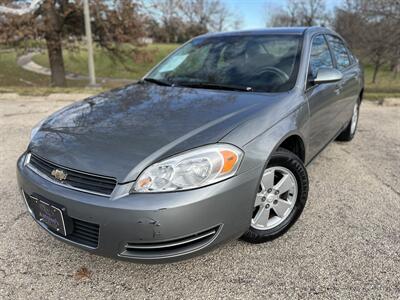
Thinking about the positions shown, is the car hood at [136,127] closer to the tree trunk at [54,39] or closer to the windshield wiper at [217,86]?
the windshield wiper at [217,86]

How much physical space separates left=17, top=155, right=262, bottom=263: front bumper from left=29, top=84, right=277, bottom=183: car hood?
17 centimetres

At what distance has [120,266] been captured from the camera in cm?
230

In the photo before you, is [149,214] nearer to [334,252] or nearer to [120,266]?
[120,266]

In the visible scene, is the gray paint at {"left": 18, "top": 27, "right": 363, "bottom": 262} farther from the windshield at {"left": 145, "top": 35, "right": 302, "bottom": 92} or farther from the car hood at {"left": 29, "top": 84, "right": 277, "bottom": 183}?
the windshield at {"left": 145, "top": 35, "right": 302, "bottom": 92}

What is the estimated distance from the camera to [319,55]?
337 cm

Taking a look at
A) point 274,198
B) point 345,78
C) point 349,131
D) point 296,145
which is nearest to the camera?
point 274,198

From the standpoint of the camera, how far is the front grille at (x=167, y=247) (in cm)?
189

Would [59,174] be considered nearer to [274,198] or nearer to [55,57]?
[274,198]

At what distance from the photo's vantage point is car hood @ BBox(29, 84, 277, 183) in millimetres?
1965

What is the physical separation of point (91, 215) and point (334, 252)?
5.44 ft

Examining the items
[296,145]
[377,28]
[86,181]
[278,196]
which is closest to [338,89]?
[296,145]

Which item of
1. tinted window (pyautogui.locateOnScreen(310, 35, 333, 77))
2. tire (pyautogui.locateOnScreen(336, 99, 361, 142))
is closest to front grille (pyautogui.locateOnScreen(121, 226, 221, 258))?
tinted window (pyautogui.locateOnScreen(310, 35, 333, 77))

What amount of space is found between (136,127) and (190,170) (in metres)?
0.56

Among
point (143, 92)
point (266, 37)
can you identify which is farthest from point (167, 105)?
point (266, 37)
